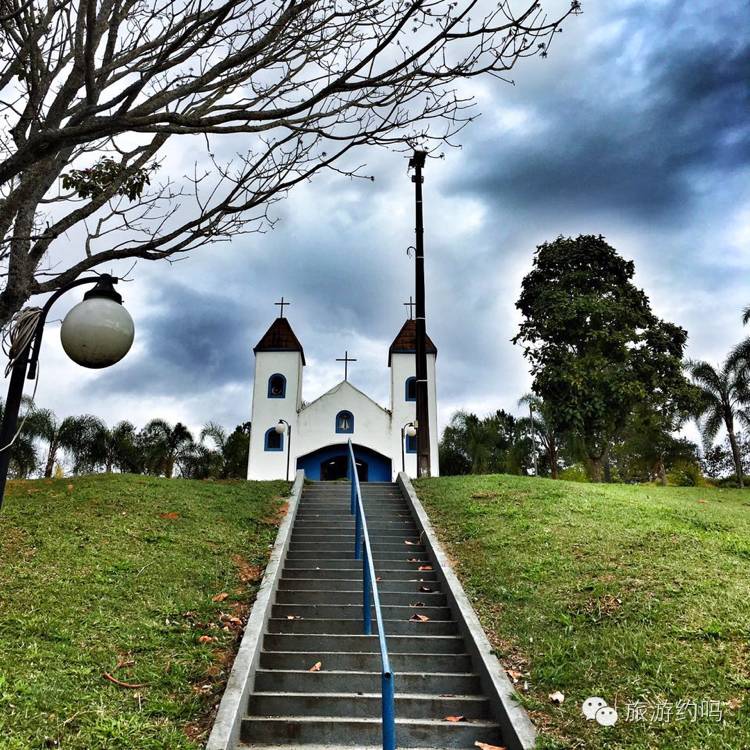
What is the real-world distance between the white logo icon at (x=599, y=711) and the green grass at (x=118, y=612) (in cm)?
272

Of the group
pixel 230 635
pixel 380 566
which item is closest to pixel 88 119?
pixel 230 635

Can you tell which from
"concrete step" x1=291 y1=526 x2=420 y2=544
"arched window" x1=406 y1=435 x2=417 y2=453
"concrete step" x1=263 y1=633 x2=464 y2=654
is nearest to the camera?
"concrete step" x1=263 y1=633 x2=464 y2=654

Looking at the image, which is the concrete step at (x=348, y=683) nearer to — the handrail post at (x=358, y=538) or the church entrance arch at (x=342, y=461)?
the handrail post at (x=358, y=538)

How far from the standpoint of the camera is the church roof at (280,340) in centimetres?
2522

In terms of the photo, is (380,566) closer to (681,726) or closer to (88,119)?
(681,726)

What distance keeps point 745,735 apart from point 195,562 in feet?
18.9

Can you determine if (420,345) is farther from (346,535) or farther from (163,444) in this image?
(163,444)

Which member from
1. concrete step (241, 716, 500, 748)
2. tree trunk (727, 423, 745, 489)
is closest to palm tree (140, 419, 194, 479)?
tree trunk (727, 423, 745, 489)

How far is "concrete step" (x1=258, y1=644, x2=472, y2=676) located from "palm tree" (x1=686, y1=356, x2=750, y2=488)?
21026 mm

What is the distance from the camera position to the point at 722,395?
23.8 meters

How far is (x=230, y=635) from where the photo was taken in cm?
576

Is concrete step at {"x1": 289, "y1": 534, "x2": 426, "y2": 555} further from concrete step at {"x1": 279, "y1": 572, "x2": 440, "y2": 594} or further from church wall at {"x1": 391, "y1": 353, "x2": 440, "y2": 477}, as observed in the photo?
church wall at {"x1": 391, "y1": 353, "x2": 440, "y2": 477}

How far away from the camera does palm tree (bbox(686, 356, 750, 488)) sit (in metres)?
23.5

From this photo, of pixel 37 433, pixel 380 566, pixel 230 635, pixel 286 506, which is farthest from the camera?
pixel 37 433
